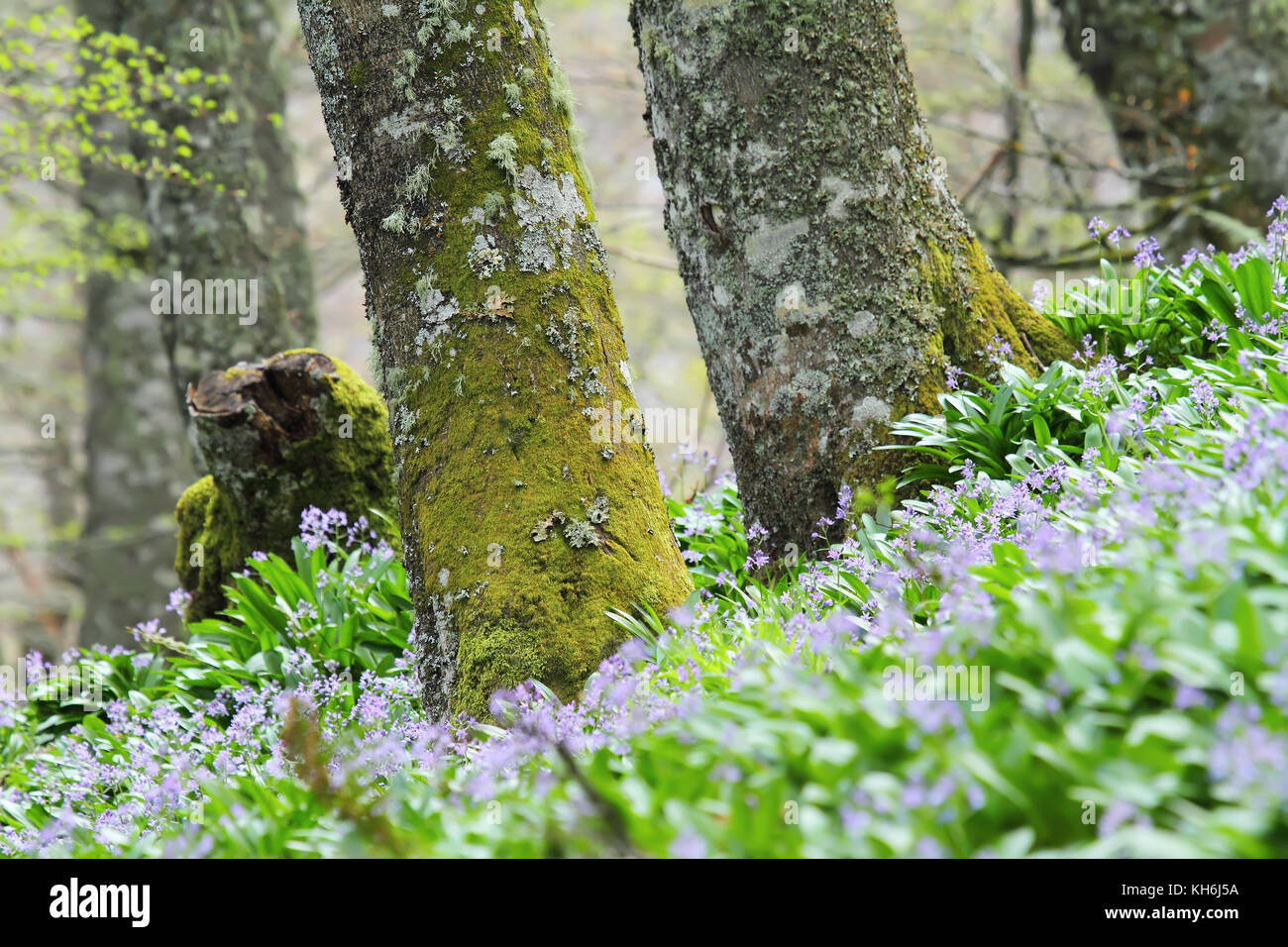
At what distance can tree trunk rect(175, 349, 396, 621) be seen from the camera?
191 inches

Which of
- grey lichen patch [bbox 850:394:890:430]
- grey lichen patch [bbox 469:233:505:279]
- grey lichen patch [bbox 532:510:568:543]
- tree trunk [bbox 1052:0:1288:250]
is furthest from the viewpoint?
tree trunk [bbox 1052:0:1288:250]

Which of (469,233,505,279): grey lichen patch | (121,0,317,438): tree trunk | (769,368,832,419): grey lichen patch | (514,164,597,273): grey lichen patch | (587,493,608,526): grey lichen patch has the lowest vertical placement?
(587,493,608,526): grey lichen patch

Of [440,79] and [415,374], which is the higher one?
[440,79]

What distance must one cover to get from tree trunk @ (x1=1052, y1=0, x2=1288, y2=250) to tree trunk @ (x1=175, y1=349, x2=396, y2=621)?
6.20 metres

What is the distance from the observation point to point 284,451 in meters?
4.93

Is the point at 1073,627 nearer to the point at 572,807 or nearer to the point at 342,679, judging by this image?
the point at 572,807

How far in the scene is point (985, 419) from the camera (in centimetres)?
348

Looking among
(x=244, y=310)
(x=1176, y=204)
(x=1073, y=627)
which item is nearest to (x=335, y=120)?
(x=1073, y=627)

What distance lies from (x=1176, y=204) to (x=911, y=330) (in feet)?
15.9

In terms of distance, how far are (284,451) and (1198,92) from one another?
295 inches

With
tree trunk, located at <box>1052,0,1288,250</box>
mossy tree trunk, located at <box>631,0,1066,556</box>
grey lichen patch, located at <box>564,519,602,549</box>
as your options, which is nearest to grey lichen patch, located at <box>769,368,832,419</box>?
mossy tree trunk, located at <box>631,0,1066,556</box>

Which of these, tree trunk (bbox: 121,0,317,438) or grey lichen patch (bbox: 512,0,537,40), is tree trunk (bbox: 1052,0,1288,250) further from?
tree trunk (bbox: 121,0,317,438)

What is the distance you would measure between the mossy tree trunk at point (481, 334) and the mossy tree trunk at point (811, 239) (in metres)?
0.65

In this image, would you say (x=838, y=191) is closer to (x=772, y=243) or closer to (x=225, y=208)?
(x=772, y=243)
